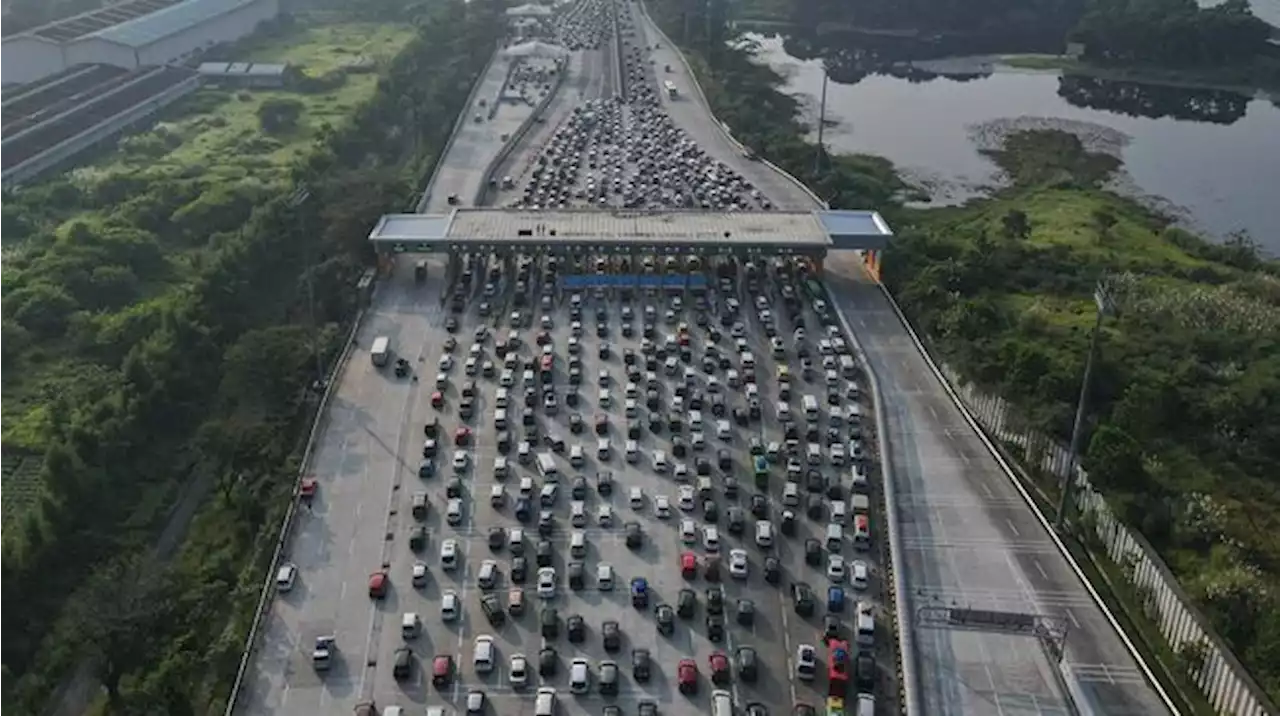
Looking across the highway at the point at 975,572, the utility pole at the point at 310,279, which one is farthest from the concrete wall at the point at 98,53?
the highway at the point at 975,572

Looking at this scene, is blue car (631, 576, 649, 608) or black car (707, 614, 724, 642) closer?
black car (707, 614, 724, 642)

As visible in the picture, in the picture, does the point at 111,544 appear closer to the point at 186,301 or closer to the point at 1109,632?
the point at 186,301

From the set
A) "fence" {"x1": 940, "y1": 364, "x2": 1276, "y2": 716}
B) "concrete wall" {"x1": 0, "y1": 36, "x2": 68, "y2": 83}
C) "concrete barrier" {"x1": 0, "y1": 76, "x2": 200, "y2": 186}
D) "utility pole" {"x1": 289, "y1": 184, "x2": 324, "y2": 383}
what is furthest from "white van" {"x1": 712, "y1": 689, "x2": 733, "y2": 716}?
"concrete wall" {"x1": 0, "y1": 36, "x2": 68, "y2": 83}

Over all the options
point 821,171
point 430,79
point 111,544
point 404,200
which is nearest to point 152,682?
point 111,544

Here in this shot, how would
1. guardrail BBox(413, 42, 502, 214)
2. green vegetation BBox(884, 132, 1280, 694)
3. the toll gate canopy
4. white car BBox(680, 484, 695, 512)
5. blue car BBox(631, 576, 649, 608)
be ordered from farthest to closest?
guardrail BBox(413, 42, 502, 214) < the toll gate canopy < white car BBox(680, 484, 695, 512) < green vegetation BBox(884, 132, 1280, 694) < blue car BBox(631, 576, 649, 608)

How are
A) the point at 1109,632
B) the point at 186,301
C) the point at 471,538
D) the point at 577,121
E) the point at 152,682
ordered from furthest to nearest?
the point at 577,121, the point at 186,301, the point at 471,538, the point at 1109,632, the point at 152,682

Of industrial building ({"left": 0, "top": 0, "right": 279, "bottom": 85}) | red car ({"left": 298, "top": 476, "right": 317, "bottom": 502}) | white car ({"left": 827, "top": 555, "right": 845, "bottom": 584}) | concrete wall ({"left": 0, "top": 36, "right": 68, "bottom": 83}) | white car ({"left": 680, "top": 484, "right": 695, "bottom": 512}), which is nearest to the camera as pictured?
white car ({"left": 827, "top": 555, "right": 845, "bottom": 584})

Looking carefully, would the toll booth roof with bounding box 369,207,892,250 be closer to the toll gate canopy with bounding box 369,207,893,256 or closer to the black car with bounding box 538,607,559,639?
the toll gate canopy with bounding box 369,207,893,256
